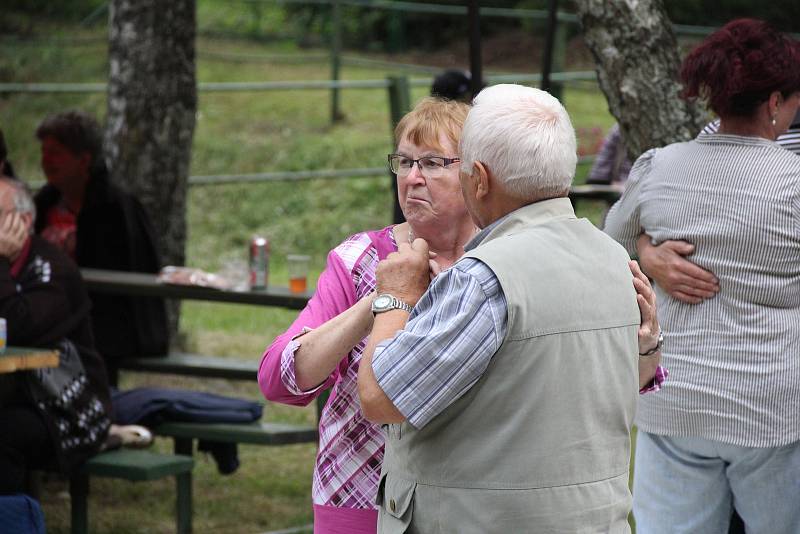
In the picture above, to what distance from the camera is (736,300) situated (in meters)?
2.90

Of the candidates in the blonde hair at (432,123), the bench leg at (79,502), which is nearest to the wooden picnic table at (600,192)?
the bench leg at (79,502)

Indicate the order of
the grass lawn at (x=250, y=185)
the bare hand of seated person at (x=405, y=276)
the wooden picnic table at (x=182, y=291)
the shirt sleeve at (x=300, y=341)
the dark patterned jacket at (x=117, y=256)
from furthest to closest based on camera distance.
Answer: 1. the grass lawn at (x=250, y=185)
2. the dark patterned jacket at (x=117, y=256)
3. the wooden picnic table at (x=182, y=291)
4. the shirt sleeve at (x=300, y=341)
5. the bare hand of seated person at (x=405, y=276)

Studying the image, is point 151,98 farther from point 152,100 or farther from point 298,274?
point 298,274

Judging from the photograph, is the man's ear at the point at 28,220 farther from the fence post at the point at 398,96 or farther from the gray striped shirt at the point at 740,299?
the fence post at the point at 398,96

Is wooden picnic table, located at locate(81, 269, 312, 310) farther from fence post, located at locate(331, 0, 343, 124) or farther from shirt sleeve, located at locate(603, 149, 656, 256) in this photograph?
fence post, located at locate(331, 0, 343, 124)

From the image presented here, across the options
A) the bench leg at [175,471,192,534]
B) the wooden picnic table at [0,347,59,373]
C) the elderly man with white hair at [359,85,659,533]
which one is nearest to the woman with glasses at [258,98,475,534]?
the elderly man with white hair at [359,85,659,533]

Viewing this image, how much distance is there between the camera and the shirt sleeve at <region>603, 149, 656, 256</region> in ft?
10.1

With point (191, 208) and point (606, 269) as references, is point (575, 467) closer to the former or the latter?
point (606, 269)

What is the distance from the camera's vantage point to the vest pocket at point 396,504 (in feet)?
7.09

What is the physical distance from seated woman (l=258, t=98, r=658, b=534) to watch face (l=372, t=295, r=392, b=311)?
298mm

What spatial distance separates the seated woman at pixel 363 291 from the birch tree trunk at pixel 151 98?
4.71m

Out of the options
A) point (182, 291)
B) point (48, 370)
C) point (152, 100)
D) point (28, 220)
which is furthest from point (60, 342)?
point (152, 100)

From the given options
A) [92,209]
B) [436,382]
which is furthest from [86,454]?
[436,382]

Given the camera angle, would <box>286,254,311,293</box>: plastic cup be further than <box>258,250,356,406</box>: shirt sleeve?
Yes
